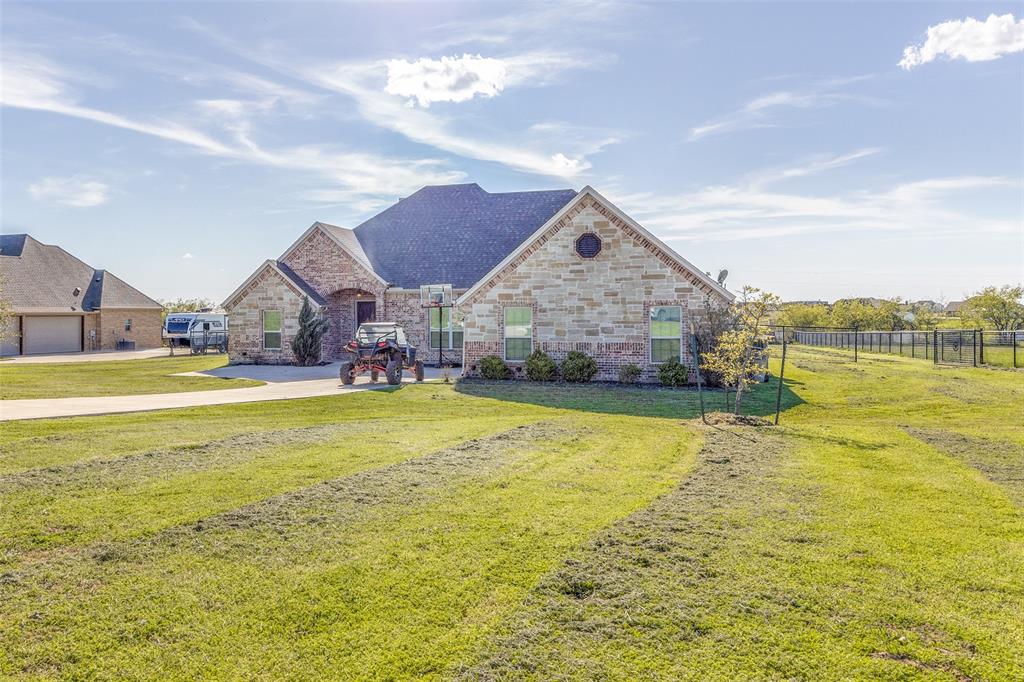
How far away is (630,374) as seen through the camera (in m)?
19.0

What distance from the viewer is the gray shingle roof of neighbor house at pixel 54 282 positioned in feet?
114

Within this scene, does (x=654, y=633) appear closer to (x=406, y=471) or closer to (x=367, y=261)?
(x=406, y=471)

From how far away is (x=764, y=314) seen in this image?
12484 mm

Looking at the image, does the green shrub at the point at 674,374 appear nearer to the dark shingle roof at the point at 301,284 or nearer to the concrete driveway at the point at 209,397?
the concrete driveway at the point at 209,397

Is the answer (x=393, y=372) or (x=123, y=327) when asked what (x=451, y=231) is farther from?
(x=123, y=327)

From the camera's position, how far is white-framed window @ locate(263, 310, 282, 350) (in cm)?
2597

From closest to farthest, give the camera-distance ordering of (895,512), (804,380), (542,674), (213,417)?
(542,674) < (895,512) < (213,417) < (804,380)

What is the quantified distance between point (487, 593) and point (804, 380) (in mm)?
19027

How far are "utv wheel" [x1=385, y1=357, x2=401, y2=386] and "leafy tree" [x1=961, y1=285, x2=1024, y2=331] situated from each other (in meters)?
42.8

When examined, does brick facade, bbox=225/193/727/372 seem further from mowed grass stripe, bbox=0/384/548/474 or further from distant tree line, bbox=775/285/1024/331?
distant tree line, bbox=775/285/1024/331

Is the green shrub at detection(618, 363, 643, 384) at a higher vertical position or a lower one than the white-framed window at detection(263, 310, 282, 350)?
lower

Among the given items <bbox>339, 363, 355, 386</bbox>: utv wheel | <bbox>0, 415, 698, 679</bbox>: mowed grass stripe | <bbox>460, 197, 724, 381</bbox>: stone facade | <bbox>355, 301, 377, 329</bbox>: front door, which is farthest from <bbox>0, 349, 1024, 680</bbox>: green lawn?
<bbox>355, 301, 377, 329</bbox>: front door

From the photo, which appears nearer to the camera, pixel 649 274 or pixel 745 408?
pixel 745 408

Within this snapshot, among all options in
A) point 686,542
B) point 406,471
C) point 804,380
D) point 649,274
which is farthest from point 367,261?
point 686,542
